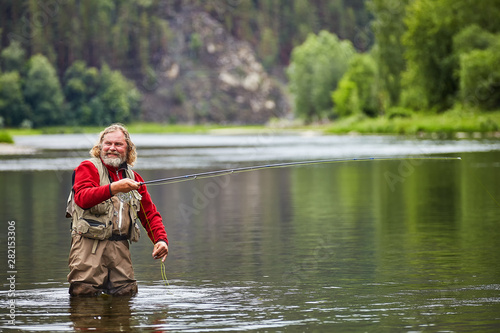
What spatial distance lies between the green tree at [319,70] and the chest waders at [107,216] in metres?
134

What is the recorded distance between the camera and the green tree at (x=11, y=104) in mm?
181800

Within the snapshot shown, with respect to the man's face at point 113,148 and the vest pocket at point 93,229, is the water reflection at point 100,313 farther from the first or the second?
the man's face at point 113,148

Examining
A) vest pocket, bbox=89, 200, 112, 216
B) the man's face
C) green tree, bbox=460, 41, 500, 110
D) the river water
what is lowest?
the river water

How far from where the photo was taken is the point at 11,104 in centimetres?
18350

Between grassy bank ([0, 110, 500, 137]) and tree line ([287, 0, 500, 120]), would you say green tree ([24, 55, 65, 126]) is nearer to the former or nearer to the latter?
tree line ([287, 0, 500, 120])

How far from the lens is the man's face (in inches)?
406

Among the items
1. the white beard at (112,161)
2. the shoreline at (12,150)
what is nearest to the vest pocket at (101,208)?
the white beard at (112,161)

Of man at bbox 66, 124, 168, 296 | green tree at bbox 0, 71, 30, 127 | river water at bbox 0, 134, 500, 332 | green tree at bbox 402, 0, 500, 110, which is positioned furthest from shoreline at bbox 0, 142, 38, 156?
green tree at bbox 0, 71, 30, 127

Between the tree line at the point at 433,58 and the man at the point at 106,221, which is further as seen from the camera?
the tree line at the point at 433,58

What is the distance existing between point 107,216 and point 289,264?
404 cm

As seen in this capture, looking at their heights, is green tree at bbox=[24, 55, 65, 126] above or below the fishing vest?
above

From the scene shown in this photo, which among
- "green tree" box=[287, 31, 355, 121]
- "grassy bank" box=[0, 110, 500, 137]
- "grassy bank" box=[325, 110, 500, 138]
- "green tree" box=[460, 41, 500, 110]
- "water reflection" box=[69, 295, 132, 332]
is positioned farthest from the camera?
"green tree" box=[287, 31, 355, 121]

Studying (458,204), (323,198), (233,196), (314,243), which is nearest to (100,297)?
(314,243)

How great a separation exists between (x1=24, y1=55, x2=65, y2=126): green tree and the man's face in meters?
182
